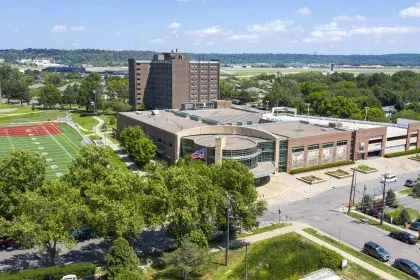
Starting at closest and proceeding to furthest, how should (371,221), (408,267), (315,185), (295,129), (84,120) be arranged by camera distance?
(408,267) → (371,221) → (315,185) → (295,129) → (84,120)

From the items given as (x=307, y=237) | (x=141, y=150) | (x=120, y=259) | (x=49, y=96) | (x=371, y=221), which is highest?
(x=49, y=96)

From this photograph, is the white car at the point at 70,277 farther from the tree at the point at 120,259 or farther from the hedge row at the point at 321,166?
the hedge row at the point at 321,166

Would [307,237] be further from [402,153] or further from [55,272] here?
[402,153]

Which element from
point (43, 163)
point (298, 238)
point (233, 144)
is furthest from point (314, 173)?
point (43, 163)

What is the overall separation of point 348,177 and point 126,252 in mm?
44959

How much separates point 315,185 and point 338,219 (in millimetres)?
13657

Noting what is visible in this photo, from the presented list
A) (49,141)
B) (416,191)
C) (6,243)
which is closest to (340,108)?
(416,191)

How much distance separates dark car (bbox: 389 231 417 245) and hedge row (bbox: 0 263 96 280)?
3020 centimetres

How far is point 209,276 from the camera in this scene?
110ft

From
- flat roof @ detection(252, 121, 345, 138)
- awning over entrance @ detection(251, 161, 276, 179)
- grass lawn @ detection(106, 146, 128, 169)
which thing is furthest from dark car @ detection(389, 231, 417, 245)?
grass lawn @ detection(106, 146, 128, 169)

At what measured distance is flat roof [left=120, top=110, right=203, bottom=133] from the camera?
76.4m

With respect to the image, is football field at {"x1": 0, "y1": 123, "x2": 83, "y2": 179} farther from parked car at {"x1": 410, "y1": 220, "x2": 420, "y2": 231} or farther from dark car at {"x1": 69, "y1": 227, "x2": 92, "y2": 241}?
parked car at {"x1": 410, "y1": 220, "x2": 420, "y2": 231}

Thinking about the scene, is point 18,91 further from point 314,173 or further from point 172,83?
point 314,173

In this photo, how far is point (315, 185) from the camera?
199 ft
